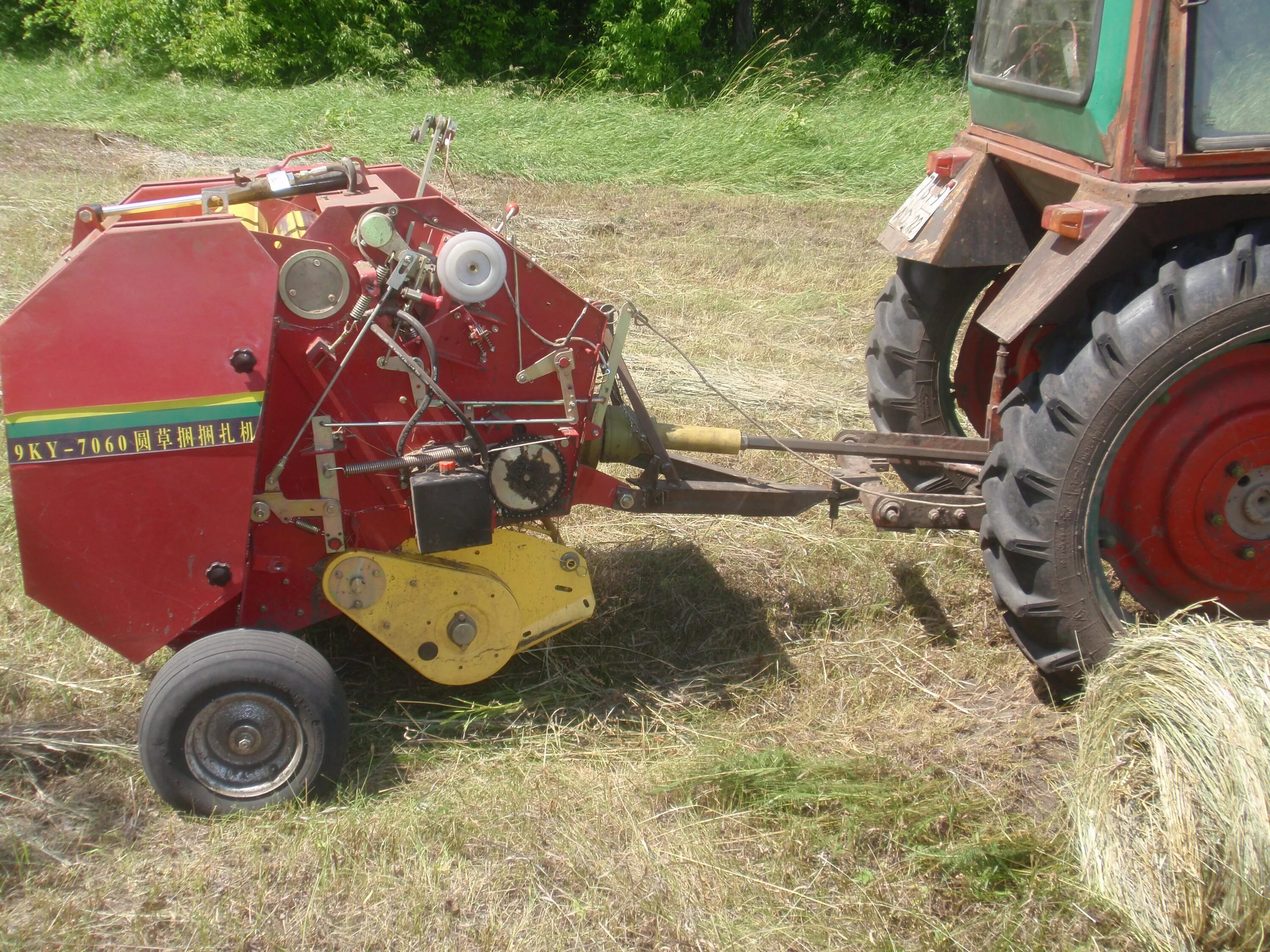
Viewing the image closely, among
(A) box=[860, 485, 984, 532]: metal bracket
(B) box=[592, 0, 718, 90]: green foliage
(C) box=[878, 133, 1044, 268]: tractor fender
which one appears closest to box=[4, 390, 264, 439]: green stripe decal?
(A) box=[860, 485, 984, 532]: metal bracket

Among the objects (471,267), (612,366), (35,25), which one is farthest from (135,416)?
(35,25)

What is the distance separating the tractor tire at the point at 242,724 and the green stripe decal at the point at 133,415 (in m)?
0.57

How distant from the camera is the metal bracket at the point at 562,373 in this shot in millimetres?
3268

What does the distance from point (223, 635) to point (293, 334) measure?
2.68ft

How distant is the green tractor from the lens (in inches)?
116

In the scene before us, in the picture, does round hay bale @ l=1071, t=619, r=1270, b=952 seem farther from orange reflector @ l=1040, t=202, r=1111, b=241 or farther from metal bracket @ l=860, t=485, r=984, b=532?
orange reflector @ l=1040, t=202, r=1111, b=241

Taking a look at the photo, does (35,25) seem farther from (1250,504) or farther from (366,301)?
(1250,504)

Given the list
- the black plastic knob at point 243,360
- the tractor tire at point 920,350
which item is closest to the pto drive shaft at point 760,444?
the tractor tire at point 920,350

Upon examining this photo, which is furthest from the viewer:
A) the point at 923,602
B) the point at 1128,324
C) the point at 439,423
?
the point at 923,602

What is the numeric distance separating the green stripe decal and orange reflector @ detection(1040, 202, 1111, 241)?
7.14 feet

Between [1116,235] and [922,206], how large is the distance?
99 centimetres

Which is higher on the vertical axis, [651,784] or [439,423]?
[439,423]

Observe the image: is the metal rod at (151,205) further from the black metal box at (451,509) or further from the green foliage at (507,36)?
the green foliage at (507,36)

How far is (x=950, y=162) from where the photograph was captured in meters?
3.90
